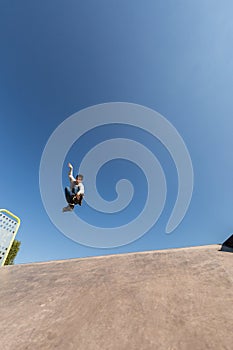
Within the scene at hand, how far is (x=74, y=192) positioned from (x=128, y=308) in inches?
258

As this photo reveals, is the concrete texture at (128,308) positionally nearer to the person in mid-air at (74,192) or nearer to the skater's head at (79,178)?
the person in mid-air at (74,192)

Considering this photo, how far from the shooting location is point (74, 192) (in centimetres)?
795

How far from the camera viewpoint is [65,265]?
3.56 metres

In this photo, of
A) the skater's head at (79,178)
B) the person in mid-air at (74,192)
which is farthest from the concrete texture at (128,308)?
the skater's head at (79,178)

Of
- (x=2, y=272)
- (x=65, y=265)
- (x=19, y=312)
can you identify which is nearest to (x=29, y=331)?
(x=19, y=312)

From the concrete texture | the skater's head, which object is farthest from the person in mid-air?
the concrete texture

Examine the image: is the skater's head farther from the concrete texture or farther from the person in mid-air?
the concrete texture

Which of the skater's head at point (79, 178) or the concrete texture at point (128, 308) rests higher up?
the skater's head at point (79, 178)

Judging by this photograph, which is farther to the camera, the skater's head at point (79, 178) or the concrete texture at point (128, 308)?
the skater's head at point (79, 178)

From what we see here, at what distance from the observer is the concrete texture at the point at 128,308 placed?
4.25 feet

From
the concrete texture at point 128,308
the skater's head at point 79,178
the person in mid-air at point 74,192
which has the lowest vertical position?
the concrete texture at point 128,308

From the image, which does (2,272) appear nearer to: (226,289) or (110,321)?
(110,321)

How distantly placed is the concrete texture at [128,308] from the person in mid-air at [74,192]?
5.00 meters

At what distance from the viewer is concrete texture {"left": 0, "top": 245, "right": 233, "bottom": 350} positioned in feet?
4.25
